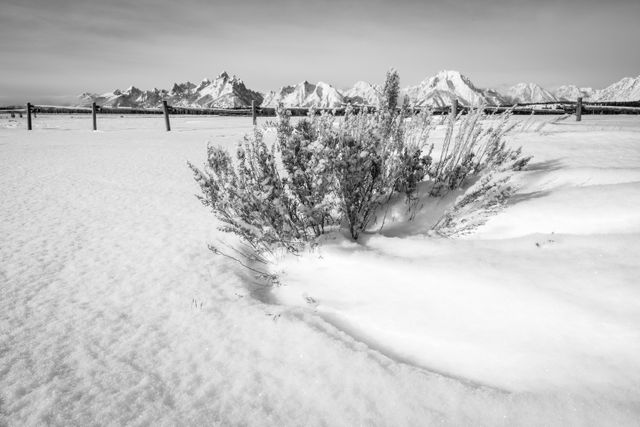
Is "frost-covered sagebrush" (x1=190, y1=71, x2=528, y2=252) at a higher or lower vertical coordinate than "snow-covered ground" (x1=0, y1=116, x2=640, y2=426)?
higher

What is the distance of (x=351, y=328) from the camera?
6.03ft

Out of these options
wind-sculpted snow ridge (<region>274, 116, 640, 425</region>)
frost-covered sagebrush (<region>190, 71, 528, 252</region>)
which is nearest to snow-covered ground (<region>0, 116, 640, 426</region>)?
wind-sculpted snow ridge (<region>274, 116, 640, 425</region>)

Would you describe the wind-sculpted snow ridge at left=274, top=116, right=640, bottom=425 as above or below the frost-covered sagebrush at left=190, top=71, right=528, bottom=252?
below

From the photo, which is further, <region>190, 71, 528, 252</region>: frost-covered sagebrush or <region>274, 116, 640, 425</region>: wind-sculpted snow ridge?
<region>190, 71, 528, 252</region>: frost-covered sagebrush

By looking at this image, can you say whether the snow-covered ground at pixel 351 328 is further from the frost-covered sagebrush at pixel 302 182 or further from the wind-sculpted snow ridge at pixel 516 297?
the frost-covered sagebrush at pixel 302 182

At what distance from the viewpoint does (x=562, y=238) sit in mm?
2008

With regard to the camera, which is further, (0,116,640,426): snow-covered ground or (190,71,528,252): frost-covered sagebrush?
(190,71,528,252): frost-covered sagebrush

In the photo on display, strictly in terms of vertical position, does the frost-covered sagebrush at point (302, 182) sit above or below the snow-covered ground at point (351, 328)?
above

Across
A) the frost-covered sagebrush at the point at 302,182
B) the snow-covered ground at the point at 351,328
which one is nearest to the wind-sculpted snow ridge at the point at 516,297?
the snow-covered ground at the point at 351,328

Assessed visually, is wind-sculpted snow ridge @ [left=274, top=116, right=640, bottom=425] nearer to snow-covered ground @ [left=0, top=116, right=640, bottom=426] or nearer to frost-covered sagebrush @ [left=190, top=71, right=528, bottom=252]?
snow-covered ground @ [left=0, top=116, right=640, bottom=426]

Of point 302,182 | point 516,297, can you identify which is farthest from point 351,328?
point 302,182

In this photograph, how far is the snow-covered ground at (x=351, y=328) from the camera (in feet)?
4.30

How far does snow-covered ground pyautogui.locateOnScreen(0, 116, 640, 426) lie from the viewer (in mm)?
1311

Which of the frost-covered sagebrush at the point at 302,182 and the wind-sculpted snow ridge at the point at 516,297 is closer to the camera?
the wind-sculpted snow ridge at the point at 516,297
